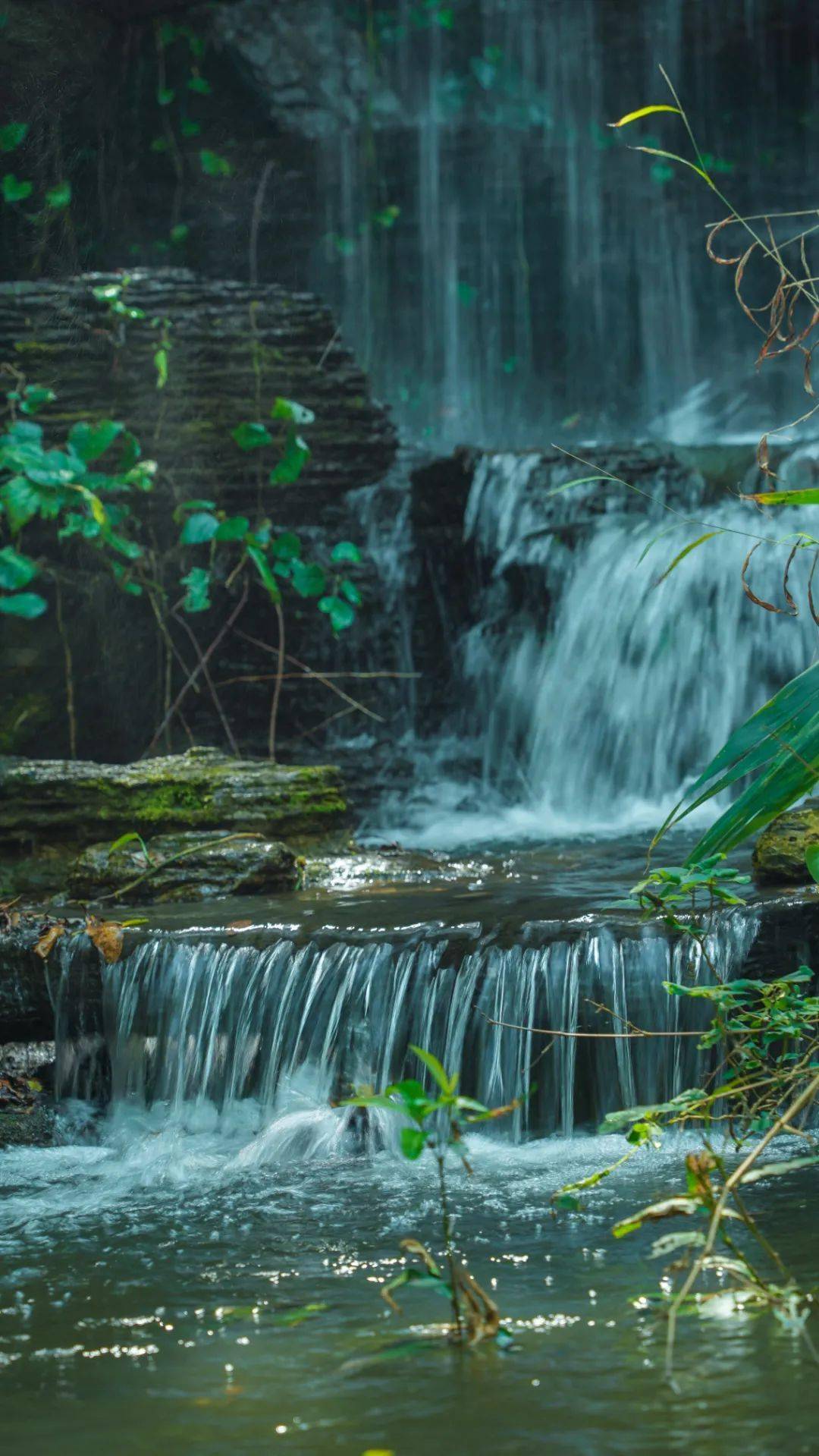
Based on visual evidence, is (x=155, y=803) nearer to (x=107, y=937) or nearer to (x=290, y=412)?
(x=107, y=937)

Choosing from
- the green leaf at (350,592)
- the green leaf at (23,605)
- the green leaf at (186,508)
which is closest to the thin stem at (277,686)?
the green leaf at (350,592)

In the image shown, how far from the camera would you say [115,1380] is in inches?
87.9

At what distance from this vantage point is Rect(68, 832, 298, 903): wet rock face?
546 cm

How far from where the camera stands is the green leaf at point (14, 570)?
6.90m

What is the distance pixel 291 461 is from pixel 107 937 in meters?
4.26

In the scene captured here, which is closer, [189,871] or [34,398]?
[189,871]

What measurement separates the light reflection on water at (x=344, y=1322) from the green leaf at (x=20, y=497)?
3533 mm

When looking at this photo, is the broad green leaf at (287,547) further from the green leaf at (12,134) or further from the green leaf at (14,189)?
the green leaf at (12,134)

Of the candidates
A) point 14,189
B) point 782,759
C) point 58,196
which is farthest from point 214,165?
point 782,759

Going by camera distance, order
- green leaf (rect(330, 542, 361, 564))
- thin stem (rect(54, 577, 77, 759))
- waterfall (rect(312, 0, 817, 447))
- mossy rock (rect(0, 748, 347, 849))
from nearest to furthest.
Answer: mossy rock (rect(0, 748, 347, 849)) < green leaf (rect(330, 542, 361, 564)) < thin stem (rect(54, 577, 77, 759)) < waterfall (rect(312, 0, 817, 447))

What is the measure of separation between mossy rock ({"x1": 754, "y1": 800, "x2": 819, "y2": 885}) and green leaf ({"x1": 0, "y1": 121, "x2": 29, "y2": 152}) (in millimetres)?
5732

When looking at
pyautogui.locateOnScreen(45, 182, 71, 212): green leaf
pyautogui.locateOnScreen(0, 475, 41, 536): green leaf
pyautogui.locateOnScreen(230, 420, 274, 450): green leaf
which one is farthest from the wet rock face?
pyautogui.locateOnScreen(45, 182, 71, 212): green leaf

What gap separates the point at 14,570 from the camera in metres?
6.97

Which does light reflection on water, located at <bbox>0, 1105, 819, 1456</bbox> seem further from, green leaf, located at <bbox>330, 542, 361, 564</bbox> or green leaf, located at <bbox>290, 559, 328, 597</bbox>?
green leaf, located at <bbox>290, 559, 328, 597</bbox>
